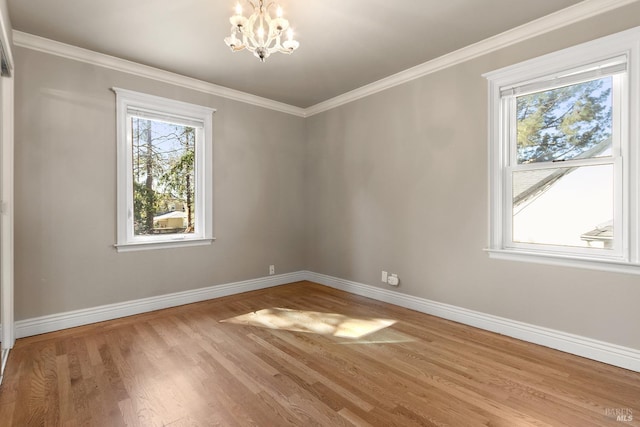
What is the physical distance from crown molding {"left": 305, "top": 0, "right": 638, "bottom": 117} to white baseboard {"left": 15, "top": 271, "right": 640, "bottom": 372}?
2.48 metres

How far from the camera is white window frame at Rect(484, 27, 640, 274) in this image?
2.25 meters

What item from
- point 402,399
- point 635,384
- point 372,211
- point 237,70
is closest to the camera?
point 402,399

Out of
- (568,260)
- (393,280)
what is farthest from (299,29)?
(568,260)

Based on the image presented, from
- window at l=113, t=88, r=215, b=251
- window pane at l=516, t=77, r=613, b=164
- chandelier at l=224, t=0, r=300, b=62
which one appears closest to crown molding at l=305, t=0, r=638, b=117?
window pane at l=516, t=77, r=613, b=164

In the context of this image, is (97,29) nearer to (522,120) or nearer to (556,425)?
(522,120)

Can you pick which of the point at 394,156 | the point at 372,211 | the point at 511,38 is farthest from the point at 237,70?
the point at 511,38

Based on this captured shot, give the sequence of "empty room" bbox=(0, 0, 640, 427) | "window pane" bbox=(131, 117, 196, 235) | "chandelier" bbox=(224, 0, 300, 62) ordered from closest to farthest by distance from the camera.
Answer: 1. "chandelier" bbox=(224, 0, 300, 62)
2. "empty room" bbox=(0, 0, 640, 427)
3. "window pane" bbox=(131, 117, 196, 235)

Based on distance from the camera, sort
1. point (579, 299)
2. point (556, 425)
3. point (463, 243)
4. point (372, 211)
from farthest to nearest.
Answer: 1. point (372, 211)
2. point (463, 243)
3. point (579, 299)
4. point (556, 425)

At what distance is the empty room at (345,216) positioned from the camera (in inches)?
81.3

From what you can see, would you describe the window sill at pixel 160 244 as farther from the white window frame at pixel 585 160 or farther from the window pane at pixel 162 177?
the white window frame at pixel 585 160

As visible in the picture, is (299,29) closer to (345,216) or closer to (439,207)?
(439,207)

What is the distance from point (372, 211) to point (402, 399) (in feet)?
7.92

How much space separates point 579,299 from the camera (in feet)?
8.17

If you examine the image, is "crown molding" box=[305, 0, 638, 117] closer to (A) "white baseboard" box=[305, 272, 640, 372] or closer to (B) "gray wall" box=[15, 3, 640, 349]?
(B) "gray wall" box=[15, 3, 640, 349]
